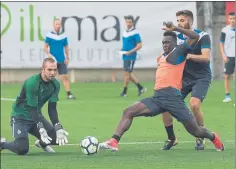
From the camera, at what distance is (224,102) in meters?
19.7

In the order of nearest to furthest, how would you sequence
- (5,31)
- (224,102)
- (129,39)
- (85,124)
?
(85,124)
(224,102)
(129,39)
(5,31)

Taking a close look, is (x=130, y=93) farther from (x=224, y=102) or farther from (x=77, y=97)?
(x=224, y=102)

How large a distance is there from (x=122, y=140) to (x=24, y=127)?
204 centimetres

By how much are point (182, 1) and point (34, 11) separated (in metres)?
4.88

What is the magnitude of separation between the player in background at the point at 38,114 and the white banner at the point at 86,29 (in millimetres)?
14965

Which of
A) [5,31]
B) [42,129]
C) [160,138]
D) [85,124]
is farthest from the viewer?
[5,31]

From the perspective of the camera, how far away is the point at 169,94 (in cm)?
1130

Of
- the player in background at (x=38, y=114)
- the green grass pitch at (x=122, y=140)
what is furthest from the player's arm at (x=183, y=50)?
the player in background at (x=38, y=114)

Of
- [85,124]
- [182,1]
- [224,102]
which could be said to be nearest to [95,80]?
[182,1]

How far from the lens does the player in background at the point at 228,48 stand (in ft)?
62.8

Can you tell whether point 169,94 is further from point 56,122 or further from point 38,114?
point 38,114

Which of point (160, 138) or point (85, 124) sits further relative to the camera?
point (85, 124)

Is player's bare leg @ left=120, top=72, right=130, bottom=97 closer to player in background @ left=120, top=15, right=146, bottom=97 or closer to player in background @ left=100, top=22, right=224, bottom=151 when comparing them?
player in background @ left=120, top=15, right=146, bottom=97

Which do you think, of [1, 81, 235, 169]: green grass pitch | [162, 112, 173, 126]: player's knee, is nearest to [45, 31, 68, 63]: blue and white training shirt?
[1, 81, 235, 169]: green grass pitch
